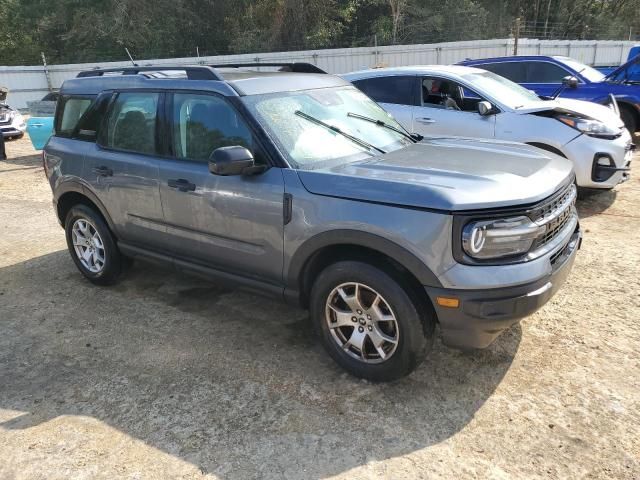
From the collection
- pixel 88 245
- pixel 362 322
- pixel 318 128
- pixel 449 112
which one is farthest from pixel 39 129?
pixel 362 322

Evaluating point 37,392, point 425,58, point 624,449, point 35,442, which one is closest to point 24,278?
point 37,392

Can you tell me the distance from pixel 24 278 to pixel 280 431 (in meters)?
3.69

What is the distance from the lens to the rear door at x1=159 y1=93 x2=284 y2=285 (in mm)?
3334

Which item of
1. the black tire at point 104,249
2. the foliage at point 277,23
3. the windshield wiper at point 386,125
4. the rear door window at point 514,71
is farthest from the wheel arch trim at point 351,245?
the foliage at point 277,23

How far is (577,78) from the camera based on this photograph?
9.20m

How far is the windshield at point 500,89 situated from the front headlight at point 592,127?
0.69 m

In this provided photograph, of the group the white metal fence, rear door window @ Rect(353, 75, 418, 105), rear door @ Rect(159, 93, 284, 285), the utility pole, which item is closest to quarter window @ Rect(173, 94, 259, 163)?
rear door @ Rect(159, 93, 284, 285)

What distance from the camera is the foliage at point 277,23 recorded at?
972 inches

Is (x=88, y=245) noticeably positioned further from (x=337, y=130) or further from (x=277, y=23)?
(x=277, y=23)

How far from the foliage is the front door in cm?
1786

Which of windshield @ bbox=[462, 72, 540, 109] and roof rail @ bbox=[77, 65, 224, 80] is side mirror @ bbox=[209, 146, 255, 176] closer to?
roof rail @ bbox=[77, 65, 224, 80]

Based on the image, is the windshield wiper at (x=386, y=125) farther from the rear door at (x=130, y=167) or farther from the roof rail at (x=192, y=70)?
the rear door at (x=130, y=167)

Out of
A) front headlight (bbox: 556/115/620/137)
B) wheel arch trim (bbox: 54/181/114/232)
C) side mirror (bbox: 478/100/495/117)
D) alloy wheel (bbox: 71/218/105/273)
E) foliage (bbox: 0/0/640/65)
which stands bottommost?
alloy wheel (bbox: 71/218/105/273)

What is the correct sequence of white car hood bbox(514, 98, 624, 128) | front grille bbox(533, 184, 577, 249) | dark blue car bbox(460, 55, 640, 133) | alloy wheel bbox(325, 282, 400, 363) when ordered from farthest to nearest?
dark blue car bbox(460, 55, 640, 133) → white car hood bbox(514, 98, 624, 128) → alloy wheel bbox(325, 282, 400, 363) → front grille bbox(533, 184, 577, 249)
